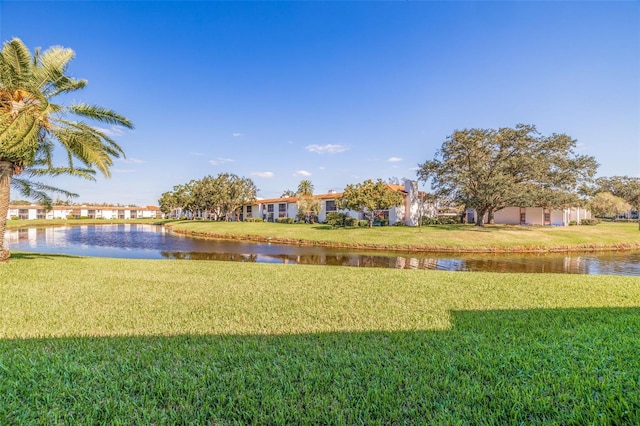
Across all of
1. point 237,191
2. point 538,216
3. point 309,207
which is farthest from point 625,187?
point 237,191

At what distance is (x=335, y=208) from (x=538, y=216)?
90.9 feet

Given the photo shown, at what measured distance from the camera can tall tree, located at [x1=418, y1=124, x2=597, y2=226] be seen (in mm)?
33062

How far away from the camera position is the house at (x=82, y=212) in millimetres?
82850

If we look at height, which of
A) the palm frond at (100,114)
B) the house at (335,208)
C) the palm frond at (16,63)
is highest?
the palm frond at (16,63)

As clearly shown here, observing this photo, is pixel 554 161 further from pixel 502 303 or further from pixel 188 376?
pixel 188 376

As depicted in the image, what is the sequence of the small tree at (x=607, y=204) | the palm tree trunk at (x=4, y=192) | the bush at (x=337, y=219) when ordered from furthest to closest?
the small tree at (x=607, y=204) < the bush at (x=337, y=219) < the palm tree trunk at (x=4, y=192)

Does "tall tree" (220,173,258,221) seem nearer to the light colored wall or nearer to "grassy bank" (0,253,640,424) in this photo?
the light colored wall

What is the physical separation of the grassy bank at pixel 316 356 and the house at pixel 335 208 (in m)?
32.7

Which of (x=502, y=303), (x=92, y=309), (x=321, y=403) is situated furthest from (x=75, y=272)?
(x=502, y=303)

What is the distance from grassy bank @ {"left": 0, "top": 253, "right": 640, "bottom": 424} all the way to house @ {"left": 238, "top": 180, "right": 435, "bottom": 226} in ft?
107

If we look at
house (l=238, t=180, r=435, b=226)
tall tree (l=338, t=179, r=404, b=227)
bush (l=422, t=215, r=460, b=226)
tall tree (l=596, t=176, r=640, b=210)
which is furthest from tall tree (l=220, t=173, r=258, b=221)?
tall tree (l=596, t=176, r=640, b=210)

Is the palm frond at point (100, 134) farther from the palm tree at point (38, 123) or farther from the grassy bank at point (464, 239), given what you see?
the grassy bank at point (464, 239)

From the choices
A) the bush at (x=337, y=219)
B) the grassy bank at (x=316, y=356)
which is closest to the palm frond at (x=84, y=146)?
the grassy bank at (x=316, y=356)

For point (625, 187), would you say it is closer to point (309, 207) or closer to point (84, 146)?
point (309, 207)
